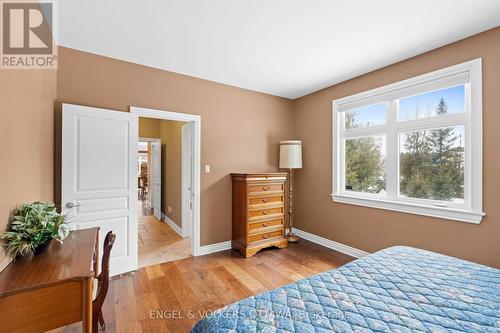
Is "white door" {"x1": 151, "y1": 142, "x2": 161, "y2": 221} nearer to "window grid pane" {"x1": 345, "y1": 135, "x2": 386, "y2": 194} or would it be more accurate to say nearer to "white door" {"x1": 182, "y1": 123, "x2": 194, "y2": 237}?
"white door" {"x1": 182, "y1": 123, "x2": 194, "y2": 237}

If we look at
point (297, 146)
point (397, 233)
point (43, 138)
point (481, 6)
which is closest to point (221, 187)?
point (297, 146)

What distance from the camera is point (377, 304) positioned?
1.13 metres

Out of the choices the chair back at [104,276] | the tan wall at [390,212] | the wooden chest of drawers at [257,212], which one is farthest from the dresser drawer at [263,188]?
the chair back at [104,276]

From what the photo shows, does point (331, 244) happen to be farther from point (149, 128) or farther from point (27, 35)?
point (149, 128)

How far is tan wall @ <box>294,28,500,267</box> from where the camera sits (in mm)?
2078

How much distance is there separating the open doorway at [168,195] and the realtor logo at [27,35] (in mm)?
1454

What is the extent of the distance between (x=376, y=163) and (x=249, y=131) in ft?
6.59

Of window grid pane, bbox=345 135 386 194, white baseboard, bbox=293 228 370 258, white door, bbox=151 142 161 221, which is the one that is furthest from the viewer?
white door, bbox=151 142 161 221

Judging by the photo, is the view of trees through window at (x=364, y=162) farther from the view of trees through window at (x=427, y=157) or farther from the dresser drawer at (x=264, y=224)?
the dresser drawer at (x=264, y=224)

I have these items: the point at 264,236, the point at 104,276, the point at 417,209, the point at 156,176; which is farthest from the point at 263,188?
the point at 156,176

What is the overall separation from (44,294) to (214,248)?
2.51 metres

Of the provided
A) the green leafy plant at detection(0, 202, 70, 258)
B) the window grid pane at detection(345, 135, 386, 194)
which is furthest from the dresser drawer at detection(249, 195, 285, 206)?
the green leafy plant at detection(0, 202, 70, 258)

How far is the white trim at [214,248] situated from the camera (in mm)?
3274

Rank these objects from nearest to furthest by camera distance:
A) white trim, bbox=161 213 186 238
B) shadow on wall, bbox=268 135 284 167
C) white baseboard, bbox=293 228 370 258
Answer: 1. white baseboard, bbox=293 228 370 258
2. shadow on wall, bbox=268 135 284 167
3. white trim, bbox=161 213 186 238
